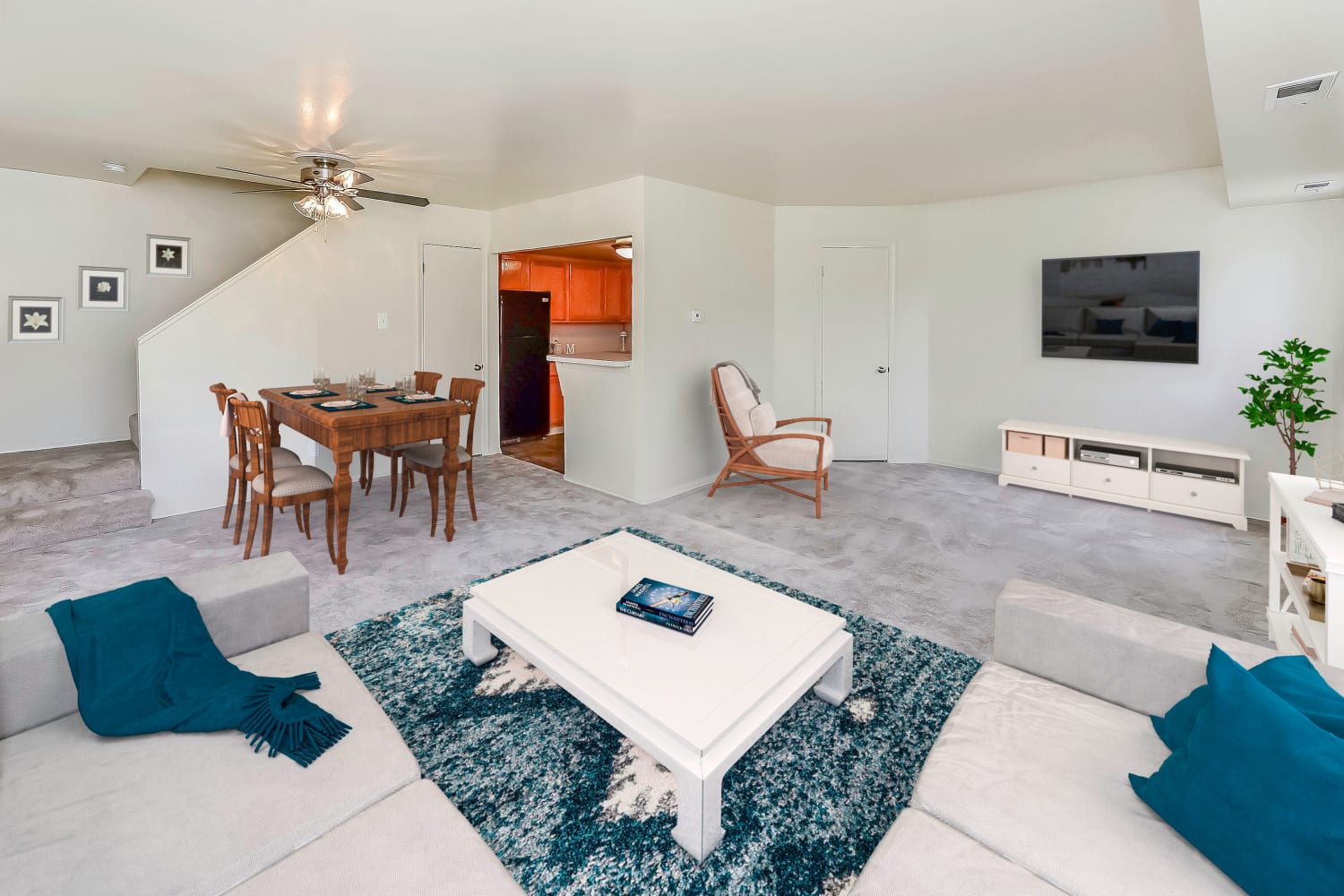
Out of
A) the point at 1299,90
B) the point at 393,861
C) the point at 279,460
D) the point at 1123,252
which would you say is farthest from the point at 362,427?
the point at 1123,252

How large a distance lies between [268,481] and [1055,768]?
3653 millimetres

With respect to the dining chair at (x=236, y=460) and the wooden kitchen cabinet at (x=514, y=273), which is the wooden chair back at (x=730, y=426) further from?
→ the wooden kitchen cabinet at (x=514, y=273)

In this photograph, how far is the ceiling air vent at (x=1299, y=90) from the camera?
7.41 feet

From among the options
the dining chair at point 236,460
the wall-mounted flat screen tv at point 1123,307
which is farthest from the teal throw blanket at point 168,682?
the wall-mounted flat screen tv at point 1123,307

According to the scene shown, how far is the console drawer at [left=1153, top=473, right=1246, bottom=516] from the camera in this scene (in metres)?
4.18

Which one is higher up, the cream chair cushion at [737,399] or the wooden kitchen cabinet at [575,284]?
the wooden kitchen cabinet at [575,284]

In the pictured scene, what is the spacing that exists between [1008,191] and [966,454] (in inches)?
90.3

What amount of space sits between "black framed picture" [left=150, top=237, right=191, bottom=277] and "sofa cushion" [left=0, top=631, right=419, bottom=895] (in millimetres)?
4822

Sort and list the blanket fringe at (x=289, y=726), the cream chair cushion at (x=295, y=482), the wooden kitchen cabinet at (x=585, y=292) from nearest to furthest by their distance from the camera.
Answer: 1. the blanket fringe at (x=289, y=726)
2. the cream chair cushion at (x=295, y=482)
3. the wooden kitchen cabinet at (x=585, y=292)

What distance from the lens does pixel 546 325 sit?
6852 mm

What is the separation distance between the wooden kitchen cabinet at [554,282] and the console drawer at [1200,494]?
579 centimetres

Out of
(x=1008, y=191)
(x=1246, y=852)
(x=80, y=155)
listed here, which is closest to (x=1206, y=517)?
(x=1008, y=191)

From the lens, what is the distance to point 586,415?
5.29 meters

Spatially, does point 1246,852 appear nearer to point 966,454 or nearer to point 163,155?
point 966,454
